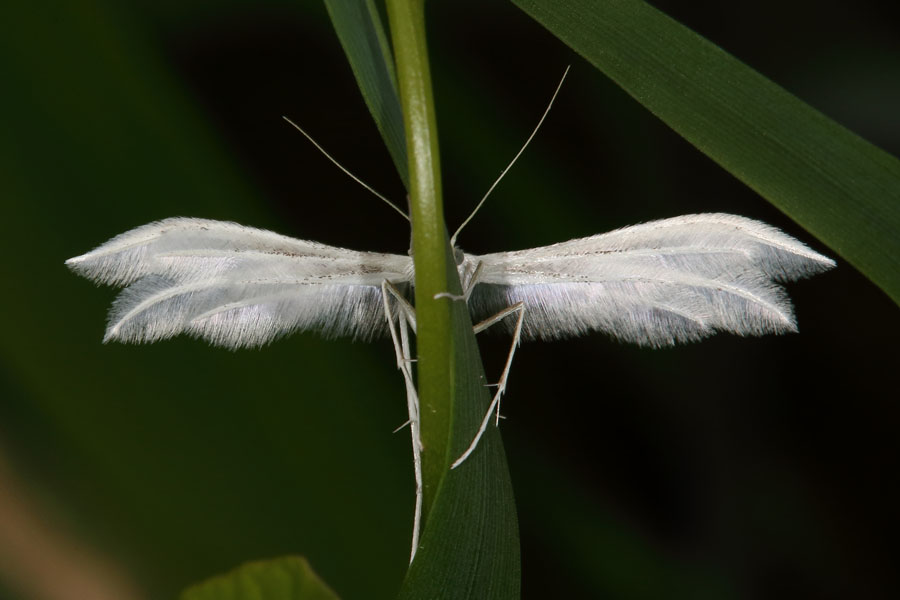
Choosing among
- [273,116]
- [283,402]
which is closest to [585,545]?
[283,402]

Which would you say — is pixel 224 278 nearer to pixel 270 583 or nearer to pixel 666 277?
pixel 270 583

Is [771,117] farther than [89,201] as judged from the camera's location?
No

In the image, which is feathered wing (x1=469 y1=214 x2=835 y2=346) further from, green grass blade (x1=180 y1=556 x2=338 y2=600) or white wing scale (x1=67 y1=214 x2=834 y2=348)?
green grass blade (x1=180 y1=556 x2=338 y2=600)

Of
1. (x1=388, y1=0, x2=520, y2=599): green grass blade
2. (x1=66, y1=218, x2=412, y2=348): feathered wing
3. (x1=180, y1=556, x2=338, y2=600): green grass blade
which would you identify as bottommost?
(x1=180, y1=556, x2=338, y2=600): green grass blade

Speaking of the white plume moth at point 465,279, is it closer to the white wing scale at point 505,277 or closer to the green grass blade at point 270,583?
the white wing scale at point 505,277

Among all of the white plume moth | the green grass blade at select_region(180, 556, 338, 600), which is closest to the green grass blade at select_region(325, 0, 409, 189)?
the white plume moth

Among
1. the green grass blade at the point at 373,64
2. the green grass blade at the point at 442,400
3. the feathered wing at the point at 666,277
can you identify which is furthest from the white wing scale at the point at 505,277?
the green grass blade at the point at 442,400

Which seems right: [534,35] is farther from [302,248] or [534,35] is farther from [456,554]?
[456,554]
